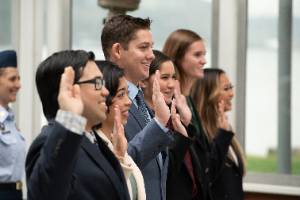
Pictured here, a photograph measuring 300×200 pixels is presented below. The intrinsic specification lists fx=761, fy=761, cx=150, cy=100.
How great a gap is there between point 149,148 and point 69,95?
82 centimetres

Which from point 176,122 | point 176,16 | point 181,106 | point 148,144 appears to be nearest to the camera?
point 148,144

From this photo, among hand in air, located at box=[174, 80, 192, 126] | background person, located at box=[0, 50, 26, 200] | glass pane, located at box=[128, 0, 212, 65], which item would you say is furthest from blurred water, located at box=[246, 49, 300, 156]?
hand in air, located at box=[174, 80, 192, 126]

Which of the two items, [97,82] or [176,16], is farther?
[176,16]

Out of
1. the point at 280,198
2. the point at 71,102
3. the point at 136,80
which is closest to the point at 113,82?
the point at 136,80

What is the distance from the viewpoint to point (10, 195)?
13.9ft

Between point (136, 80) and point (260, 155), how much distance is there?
2.37 m

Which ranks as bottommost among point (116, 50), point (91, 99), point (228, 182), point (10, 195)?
point (10, 195)

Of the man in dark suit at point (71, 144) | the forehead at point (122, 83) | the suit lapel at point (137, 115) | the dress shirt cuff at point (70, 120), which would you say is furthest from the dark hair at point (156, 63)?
the dress shirt cuff at point (70, 120)

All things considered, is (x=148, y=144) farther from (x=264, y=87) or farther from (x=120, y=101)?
(x=264, y=87)

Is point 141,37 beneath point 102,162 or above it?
above

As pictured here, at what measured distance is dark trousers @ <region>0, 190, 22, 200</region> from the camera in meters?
4.19

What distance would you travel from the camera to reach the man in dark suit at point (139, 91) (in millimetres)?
2635

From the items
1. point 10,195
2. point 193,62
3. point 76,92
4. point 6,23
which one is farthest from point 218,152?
point 6,23

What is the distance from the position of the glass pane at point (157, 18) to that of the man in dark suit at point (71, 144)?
297cm
